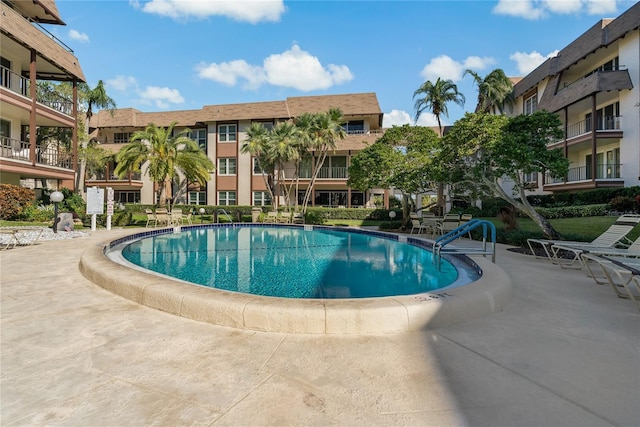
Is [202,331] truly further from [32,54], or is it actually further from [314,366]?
[32,54]

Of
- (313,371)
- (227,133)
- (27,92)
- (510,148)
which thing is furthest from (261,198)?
(313,371)

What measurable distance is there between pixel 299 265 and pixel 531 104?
28.4 metres

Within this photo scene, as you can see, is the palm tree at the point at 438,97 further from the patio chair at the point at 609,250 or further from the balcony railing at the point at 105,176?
the balcony railing at the point at 105,176

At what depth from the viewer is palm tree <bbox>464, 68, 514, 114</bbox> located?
29453 millimetres

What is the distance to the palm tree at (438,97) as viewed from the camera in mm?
32250

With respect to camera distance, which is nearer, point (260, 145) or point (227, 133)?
point (260, 145)

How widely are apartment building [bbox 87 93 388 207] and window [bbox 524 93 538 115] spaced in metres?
12.6

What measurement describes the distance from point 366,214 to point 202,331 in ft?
82.7

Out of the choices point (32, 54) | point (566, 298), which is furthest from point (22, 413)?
point (32, 54)

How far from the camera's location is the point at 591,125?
806 inches

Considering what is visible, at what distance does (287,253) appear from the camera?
37.3 feet

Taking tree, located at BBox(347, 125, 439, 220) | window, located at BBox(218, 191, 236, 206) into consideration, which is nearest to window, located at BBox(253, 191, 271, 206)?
window, located at BBox(218, 191, 236, 206)

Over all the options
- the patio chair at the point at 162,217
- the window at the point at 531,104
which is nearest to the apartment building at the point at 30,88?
the patio chair at the point at 162,217

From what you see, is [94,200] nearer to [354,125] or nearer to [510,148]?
[510,148]
